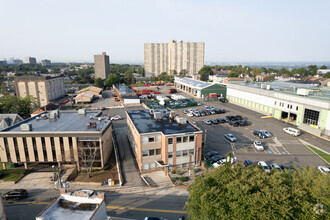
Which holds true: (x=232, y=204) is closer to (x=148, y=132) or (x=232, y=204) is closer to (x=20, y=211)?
(x=148, y=132)

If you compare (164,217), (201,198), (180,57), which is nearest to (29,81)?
(164,217)

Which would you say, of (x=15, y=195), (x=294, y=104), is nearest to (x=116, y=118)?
(x=15, y=195)

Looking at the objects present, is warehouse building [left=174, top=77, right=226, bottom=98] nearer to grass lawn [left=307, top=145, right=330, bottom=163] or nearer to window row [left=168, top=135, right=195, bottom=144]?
grass lawn [left=307, top=145, right=330, bottom=163]

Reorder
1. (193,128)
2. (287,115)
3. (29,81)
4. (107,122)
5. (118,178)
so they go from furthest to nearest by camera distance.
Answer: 1. (29,81)
2. (287,115)
3. (107,122)
4. (193,128)
5. (118,178)

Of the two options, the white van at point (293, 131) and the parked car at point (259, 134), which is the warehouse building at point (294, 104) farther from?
the parked car at point (259, 134)

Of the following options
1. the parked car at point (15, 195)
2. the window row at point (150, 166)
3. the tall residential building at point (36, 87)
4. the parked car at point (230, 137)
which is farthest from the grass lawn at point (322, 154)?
the tall residential building at point (36, 87)

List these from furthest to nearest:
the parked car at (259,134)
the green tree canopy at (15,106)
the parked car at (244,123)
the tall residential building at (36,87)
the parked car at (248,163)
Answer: the tall residential building at (36,87) < the green tree canopy at (15,106) < the parked car at (244,123) < the parked car at (259,134) < the parked car at (248,163)
